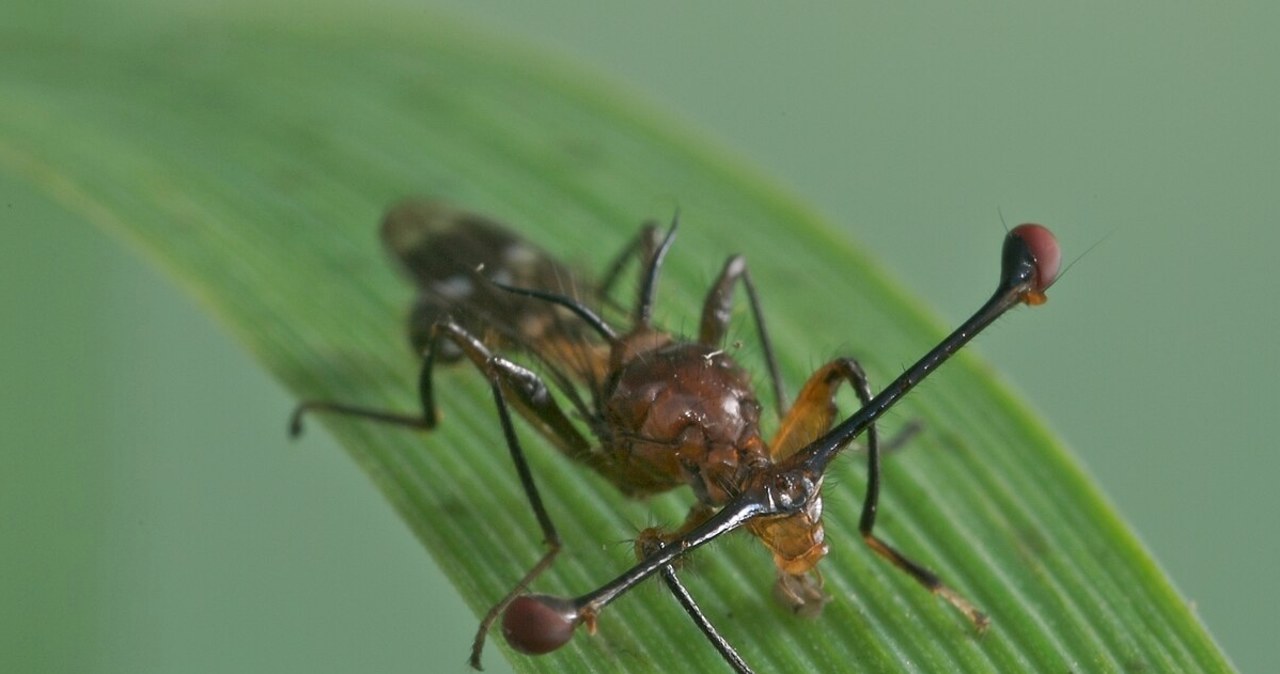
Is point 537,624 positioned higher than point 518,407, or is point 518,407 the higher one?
point 518,407

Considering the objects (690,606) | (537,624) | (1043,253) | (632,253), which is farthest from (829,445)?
(632,253)

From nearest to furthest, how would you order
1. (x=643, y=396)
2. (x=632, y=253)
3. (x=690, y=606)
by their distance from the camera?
1. (x=690, y=606)
2. (x=643, y=396)
3. (x=632, y=253)

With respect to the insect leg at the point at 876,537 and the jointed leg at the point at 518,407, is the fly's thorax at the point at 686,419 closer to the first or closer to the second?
the jointed leg at the point at 518,407

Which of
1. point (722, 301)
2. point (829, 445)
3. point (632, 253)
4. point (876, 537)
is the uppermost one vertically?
point (632, 253)

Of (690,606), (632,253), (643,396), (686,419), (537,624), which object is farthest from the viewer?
(632,253)

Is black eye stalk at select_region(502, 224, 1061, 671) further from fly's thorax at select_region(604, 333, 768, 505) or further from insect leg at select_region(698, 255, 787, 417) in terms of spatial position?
insect leg at select_region(698, 255, 787, 417)

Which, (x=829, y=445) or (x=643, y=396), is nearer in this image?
(x=829, y=445)

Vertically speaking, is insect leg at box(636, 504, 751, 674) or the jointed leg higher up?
the jointed leg

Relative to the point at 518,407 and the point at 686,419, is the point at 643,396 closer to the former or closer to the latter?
the point at 686,419

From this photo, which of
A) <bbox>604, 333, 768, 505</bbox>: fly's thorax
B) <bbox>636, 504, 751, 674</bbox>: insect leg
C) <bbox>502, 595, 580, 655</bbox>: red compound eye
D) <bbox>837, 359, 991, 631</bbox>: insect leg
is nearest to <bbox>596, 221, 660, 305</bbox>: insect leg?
<bbox>604, 333, 768, 505</bbox>: fly's thorax
